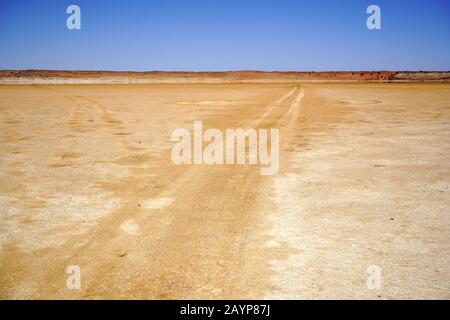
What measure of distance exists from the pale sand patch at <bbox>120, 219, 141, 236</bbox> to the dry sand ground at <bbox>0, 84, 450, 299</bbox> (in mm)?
21

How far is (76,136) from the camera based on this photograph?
33.4 feet

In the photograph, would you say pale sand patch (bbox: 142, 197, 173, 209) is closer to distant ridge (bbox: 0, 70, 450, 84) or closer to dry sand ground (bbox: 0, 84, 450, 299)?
dry sand ground (bbox: 0, 84, 450, 299)

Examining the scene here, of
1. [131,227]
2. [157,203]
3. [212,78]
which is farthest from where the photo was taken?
[212,78]

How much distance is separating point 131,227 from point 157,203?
80cm

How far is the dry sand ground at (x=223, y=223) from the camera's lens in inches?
125

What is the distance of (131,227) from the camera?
4.27 metres

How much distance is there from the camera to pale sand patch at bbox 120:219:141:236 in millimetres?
4141

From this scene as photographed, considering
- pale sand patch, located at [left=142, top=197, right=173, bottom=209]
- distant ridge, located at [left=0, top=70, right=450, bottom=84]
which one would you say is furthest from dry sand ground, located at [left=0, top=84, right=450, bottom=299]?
distant ridge, located at [left=0, top=70, right=450, bottom=84]

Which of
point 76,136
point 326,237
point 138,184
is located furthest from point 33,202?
point 76,136

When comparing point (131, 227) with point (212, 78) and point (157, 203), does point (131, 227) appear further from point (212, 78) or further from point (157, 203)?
point (212, 78)

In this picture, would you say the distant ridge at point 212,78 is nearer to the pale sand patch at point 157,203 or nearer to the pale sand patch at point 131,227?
the pale sand patch at point 157,203

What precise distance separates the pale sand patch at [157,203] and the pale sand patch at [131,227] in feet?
1.61

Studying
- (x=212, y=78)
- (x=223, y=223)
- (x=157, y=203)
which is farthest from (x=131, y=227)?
(x=212, y=78)
